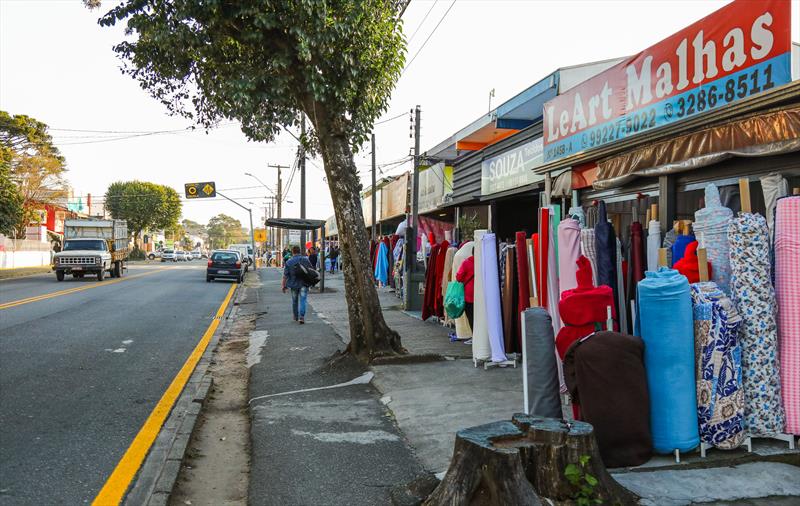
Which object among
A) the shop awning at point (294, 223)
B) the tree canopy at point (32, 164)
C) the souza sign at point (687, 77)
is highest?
the tree canopy at point (32, 164)

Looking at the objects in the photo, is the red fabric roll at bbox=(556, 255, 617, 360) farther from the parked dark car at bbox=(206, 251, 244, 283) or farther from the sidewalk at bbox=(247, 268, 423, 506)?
the parked dark car at bbox=(206, 251, 244, 283)

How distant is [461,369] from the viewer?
8.23 metres

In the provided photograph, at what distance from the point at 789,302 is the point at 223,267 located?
92.7 feet

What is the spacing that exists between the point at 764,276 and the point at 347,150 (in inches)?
235

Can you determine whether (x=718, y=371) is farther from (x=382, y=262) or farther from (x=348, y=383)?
(x=382, y=262)

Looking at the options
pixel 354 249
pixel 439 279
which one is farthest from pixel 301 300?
pixel 354 249

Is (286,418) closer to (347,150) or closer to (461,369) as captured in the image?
(461,369)

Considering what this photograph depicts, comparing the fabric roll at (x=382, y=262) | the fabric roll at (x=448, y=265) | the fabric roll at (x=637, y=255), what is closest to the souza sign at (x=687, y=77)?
the fabric roll at (x=637, y=255)

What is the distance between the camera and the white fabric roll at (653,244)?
603 centimetres

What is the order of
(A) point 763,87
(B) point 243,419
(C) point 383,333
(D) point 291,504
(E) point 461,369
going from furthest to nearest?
(C) point 383,333 < (E) point 461,369 < (B) point 243,419 < (A) point 763,87 < (D) point 291,504

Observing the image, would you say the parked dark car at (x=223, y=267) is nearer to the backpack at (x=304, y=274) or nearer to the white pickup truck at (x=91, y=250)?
the white pickup truck at (x=91, y=250)

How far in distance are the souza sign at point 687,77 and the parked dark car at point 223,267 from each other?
2392 centimetres

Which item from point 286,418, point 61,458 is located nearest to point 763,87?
point 286,418

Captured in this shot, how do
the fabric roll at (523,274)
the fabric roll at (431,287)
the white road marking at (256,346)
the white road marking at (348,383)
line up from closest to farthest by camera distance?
the white road marking at (348,383), the fabric roll at (523,274), the white road marking at (256,346), the fabric roll at (431,287)
